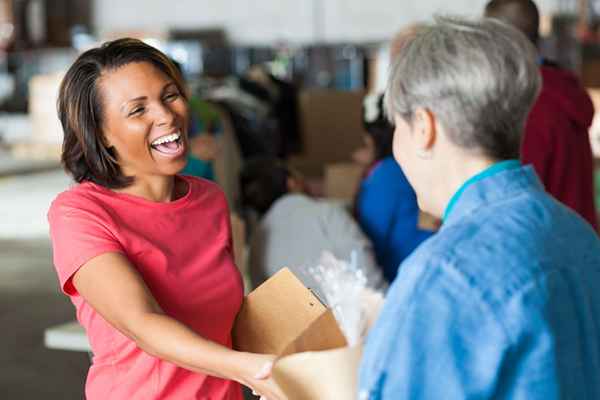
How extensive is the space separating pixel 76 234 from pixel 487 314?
86 cm

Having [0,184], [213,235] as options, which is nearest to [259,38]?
[0,184]

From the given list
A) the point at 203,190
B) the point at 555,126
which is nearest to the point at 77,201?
the point at 203,190

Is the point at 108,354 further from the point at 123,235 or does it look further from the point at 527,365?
the point at 527,365

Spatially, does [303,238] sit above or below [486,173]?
below

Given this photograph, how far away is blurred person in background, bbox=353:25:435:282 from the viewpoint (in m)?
4.02

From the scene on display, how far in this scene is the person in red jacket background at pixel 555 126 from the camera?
3.22 meters

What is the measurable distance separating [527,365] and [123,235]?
0.86 meters

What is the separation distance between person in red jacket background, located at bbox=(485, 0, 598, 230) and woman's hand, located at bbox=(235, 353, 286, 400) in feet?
5.32

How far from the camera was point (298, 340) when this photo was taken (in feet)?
5.01

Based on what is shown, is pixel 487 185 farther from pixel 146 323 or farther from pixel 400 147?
pixel 146 323

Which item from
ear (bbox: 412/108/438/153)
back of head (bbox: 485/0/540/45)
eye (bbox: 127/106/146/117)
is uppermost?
ear (bbox: 412/108/438/153)

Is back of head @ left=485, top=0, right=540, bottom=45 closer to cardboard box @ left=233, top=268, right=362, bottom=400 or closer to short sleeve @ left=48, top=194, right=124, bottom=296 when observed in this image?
cardboard box @ left=233, top=268, right=362, bottom=400

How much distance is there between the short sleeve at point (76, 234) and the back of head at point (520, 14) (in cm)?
168

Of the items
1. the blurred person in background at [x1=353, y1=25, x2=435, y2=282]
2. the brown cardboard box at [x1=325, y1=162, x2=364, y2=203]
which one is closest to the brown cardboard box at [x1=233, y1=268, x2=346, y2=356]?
the blurred person in background at [x1=353, y1=25, x2=435, y2=282]
